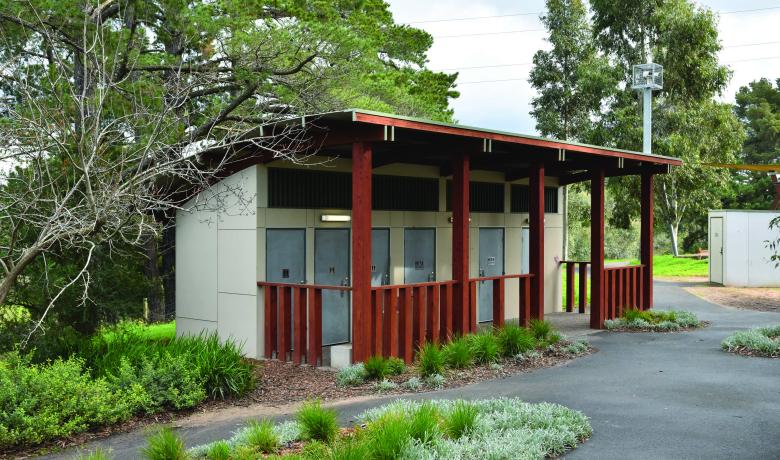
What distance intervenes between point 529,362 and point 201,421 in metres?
4.68

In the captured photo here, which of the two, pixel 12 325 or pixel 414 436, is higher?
pixel 12 325

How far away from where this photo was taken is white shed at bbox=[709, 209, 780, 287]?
21516 mm

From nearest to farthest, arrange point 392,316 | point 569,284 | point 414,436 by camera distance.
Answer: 1. point 414,436
2. point 392,316
3. point 569,284

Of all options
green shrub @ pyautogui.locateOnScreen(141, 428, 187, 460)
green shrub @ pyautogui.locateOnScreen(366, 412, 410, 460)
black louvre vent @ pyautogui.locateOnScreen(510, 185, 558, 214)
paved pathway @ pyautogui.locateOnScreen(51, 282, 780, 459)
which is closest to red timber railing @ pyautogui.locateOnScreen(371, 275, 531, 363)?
paved pathway @ pyautogui.locateOnScreen(51, 282, 780, 459)

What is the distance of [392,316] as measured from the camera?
9484 millimetres

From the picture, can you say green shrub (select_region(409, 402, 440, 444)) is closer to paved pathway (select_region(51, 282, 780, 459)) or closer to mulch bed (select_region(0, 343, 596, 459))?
paved pathway (select_region(51, 282, 780, 459))

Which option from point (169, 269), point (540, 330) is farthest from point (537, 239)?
point (169, 269)

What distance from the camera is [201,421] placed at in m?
7.26

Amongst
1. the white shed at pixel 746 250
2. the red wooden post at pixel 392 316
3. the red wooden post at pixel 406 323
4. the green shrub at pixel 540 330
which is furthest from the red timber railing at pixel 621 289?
the white shed at pixel 746 250

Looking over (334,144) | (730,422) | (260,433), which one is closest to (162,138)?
(334,144)

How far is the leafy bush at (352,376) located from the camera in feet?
28.2

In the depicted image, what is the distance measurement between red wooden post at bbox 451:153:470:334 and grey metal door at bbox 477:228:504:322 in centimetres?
357

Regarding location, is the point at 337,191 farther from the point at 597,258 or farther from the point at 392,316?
the point at 597,258

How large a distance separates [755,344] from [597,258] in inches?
132
